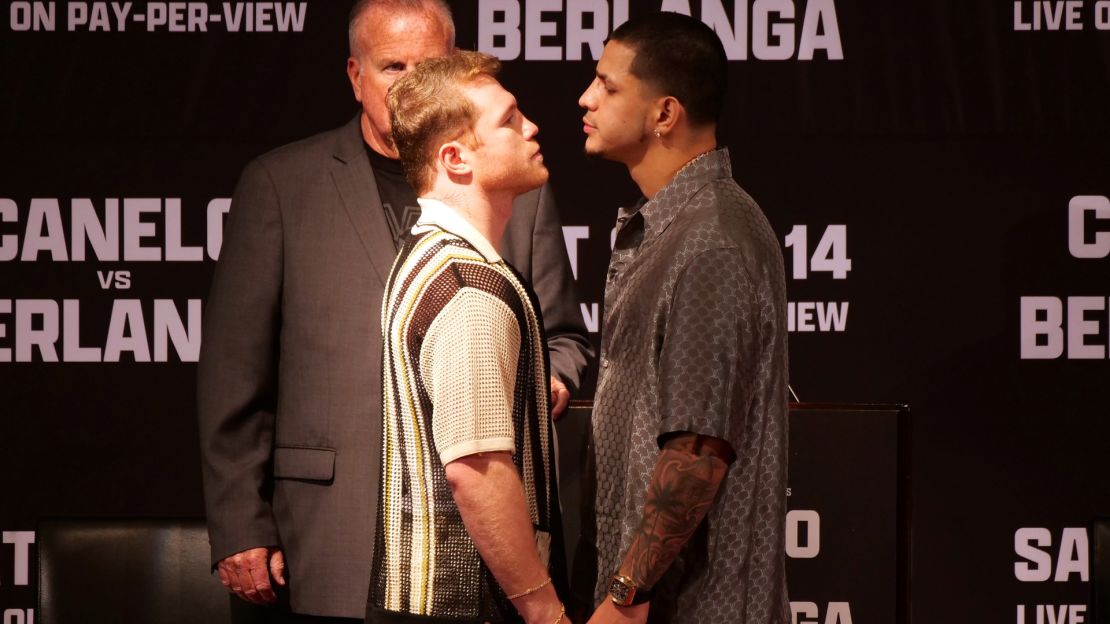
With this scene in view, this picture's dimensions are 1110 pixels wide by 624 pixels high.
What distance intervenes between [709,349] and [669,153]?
398 millimetres

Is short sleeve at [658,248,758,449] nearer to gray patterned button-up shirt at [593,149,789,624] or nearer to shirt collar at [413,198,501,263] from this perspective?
gray patterned button-up shirt at [593,149,789,624]

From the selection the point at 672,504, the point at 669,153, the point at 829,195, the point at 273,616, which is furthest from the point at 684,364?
the point at 829,195

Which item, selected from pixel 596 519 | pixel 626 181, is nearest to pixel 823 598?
pixel 596 519

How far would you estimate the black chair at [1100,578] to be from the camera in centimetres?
264

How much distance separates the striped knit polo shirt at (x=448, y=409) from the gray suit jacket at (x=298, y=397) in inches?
25.2

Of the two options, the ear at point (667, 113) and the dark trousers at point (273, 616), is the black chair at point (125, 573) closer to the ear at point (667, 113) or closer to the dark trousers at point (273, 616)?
the dark trousers at point (273, 616)

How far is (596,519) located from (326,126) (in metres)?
2.11

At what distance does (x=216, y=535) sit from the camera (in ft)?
7.95

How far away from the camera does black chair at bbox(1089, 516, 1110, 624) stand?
264cm

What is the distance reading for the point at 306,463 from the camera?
2.45m

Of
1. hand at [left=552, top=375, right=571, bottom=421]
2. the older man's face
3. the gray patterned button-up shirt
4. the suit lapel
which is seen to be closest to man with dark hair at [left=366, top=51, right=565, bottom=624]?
the gray patterned button-up shirt

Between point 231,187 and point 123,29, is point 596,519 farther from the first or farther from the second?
point 123,29

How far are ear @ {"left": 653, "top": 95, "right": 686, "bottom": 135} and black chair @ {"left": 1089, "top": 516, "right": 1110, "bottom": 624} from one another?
1393mm

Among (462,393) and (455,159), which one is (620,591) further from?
(455,159)
